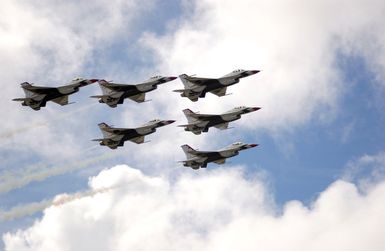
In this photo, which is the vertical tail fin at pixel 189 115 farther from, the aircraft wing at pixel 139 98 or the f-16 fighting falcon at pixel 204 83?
the aircraft wing at pixel 139 98

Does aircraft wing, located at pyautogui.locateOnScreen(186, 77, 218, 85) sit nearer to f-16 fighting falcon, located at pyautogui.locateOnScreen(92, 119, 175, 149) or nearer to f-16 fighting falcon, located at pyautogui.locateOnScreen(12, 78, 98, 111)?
f-16 fighting falcon, located at pyautogui.locateOnScreen(92, 119, 175, 149)

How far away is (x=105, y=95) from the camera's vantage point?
16275cm

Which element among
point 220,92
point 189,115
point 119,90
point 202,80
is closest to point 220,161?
point 189,115

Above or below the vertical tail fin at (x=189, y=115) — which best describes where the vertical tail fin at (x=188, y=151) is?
below

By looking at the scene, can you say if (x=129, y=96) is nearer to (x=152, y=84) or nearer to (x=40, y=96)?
(x=152, y=84)

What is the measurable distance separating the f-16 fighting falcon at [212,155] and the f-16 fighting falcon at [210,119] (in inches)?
193

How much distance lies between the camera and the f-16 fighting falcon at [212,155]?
167000 mm

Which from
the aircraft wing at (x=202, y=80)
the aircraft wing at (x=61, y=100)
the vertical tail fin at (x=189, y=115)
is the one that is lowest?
the vertical tail fin at (x=189, y=115)

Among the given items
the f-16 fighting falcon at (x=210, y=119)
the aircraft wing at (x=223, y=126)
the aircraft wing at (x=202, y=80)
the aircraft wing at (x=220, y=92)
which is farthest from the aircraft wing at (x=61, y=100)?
the aircraft wing at (x=223, y=126)

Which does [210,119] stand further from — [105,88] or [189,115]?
[105,88]

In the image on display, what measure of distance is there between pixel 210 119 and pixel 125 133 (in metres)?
19.4

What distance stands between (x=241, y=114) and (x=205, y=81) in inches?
472

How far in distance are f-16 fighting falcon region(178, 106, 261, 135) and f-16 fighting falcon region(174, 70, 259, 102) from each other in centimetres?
474

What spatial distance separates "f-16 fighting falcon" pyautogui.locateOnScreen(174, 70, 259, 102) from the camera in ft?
541
